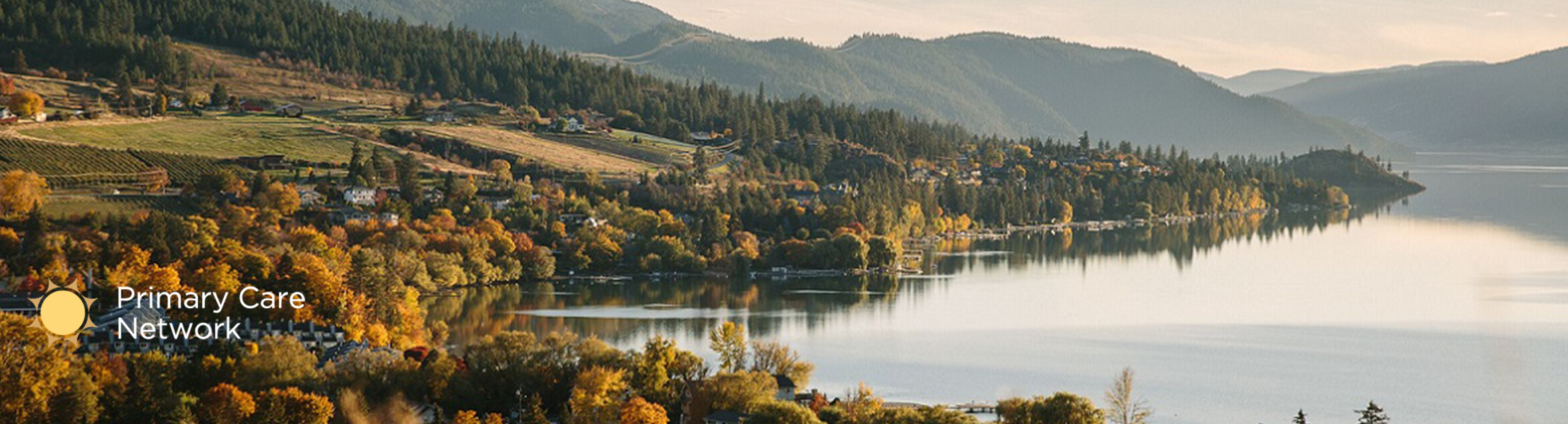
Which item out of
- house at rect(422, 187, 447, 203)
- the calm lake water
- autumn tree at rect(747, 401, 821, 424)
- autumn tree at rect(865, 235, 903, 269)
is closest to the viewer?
autumn tree at rect(747, 401, 821, 424)

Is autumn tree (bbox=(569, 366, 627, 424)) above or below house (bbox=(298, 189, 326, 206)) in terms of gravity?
below

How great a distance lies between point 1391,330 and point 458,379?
21.8 meters

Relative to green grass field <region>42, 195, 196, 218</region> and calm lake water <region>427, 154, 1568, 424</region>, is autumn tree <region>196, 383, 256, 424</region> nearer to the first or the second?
calm lake water <region>427, 154, 1568, 424</region>

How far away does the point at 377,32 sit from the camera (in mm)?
90688

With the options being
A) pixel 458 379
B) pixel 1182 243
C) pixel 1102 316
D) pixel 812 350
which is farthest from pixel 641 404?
pixel 1182 243

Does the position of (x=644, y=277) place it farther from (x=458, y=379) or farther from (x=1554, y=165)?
(x=1554, y=165)

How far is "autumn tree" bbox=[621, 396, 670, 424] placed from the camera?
24875mm

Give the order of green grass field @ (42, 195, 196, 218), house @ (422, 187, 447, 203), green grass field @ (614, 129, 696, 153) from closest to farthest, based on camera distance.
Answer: green grass field @ (42, 195, 196, 218) → house @ (422, 187, 447, 203) → green grass field @ (614, 129, 696, 153)

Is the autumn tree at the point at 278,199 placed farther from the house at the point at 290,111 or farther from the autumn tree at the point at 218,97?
the autumn tree at the point at 218,97

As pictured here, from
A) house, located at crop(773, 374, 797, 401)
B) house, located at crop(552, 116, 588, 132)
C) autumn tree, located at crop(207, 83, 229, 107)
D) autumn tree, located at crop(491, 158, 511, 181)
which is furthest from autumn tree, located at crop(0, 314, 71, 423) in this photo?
house, located at crop(552, 116, 588, 132)

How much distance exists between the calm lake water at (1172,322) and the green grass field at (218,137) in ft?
50.1

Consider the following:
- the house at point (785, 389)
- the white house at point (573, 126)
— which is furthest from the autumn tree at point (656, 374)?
the white house at point (573, 126)

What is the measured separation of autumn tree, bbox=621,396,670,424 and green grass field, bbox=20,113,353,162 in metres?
34.4

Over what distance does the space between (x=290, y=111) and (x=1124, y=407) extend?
162 ft
